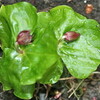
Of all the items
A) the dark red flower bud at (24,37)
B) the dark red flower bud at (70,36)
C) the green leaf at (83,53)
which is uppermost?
the dark red flower bud at (24,37)

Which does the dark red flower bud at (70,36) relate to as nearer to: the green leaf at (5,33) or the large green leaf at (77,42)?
the large green leaf at (77,42)

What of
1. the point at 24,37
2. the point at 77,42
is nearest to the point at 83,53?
the point at 77,42

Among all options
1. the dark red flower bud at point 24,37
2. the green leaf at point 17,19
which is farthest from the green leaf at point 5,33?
the dark red flower bud at point 24,37

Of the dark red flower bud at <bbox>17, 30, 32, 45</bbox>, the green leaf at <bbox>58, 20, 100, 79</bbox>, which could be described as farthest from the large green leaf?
the dark red flower bud at <bbox>17, 30, 32, 45</bbox>

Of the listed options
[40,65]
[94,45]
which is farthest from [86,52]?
[40,65]

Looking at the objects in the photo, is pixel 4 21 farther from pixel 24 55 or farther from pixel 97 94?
pixel 97 94

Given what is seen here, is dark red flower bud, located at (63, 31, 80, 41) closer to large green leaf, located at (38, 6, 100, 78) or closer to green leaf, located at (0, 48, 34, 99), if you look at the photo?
large green leaf, located at (38, 6, 100, 78)
